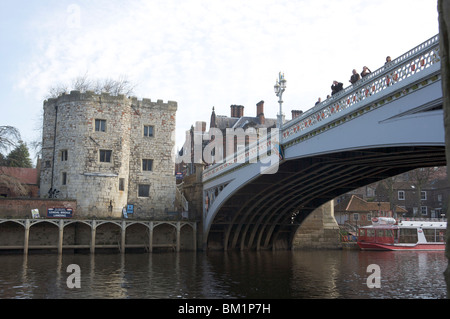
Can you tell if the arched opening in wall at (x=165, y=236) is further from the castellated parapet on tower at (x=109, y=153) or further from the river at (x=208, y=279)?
the river at (x=208, y=279)

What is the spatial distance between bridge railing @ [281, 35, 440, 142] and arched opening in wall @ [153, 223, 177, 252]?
1866 centimetres

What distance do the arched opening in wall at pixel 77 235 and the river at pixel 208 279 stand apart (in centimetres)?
499

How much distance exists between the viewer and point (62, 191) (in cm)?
3491

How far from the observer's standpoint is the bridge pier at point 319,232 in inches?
1549

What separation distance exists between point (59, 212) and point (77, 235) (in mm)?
2607

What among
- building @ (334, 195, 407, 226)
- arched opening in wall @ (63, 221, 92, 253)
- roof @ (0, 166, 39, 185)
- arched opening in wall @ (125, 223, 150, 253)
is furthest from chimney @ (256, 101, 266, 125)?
arched opening in wall @ (63, 221, 92, 253)

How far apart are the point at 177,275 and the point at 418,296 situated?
→ 404 inches

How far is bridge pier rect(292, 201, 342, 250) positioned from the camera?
129 feet

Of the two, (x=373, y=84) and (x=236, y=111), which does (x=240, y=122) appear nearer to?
(x=236, y=111)

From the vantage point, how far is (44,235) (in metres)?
31.7

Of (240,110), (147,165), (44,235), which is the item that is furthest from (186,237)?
(240,110)

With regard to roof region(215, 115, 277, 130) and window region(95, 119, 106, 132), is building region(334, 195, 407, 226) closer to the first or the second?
roof region(215, 115, 277, 130)
